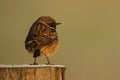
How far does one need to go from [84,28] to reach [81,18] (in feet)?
0.19

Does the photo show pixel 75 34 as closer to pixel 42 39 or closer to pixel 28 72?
pixel 42 39

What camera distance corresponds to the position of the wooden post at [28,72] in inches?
40.5

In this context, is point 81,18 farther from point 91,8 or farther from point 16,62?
Answer: point 16,62

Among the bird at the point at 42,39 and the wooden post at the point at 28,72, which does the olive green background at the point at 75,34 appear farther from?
the wooden post at the point at 28,72

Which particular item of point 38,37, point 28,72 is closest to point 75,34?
point 38,37

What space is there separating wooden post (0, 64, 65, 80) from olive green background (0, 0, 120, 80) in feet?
2.48

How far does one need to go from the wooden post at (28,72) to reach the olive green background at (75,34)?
75 centimetres

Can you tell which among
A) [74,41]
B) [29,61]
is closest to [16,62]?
[29,61]

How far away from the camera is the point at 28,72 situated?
1.04 meters

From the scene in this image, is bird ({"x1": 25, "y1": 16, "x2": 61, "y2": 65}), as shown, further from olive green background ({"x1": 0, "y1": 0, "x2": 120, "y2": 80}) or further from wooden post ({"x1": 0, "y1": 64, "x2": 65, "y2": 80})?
olive green background ({"x1": 0, "y1": 0, "x2": 120, "y2": 80})

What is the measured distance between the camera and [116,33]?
185 cm

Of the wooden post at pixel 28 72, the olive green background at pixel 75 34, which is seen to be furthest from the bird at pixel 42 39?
the olive green background at pixel 75 34

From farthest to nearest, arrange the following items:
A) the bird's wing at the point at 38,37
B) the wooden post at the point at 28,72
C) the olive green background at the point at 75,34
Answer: the olive green background at the point at 75,34, the bird's wing at the point at 38,37, the wooden post at the point at 28,72

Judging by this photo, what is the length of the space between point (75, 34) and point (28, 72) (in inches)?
33.5
